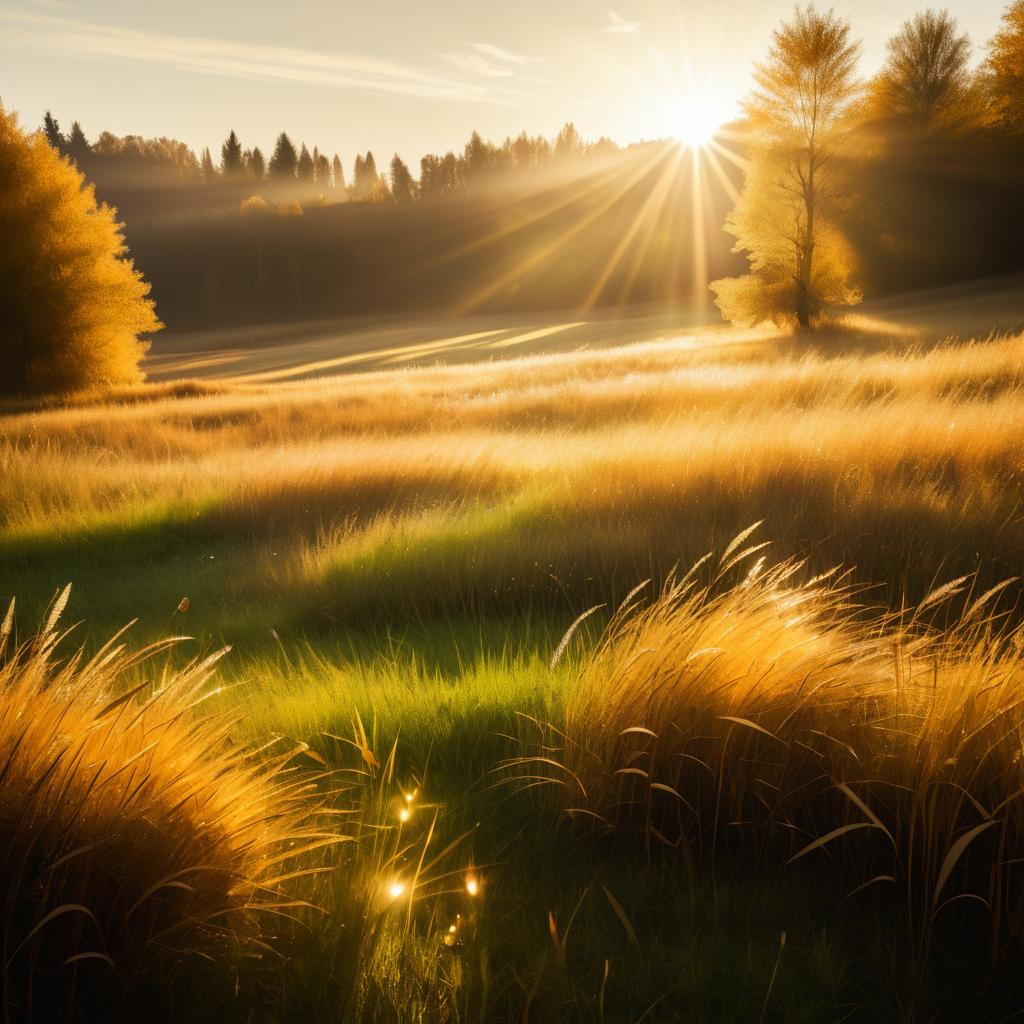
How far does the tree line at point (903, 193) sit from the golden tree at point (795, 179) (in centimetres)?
6

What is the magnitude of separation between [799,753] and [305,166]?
170 m

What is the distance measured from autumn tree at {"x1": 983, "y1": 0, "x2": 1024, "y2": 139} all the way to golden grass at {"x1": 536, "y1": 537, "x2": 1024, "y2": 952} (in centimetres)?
3639

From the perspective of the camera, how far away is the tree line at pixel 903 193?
25.1 metres

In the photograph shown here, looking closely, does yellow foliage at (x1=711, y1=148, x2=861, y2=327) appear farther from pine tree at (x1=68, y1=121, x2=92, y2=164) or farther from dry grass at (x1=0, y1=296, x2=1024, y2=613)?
pine tree at (x1=68, y1=121, x2=92, y2=164)

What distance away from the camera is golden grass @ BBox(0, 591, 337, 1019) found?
1.29 meters

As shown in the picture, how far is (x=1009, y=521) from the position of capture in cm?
384

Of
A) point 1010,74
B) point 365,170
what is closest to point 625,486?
point 1010,74

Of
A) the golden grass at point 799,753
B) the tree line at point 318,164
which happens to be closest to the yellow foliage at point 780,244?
the golden grass at point 799,753

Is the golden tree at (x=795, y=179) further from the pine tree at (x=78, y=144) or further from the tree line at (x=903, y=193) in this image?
the pine tree at (x=78, y=144)

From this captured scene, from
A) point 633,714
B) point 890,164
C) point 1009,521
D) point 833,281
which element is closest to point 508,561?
point 633,714

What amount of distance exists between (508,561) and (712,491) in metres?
1.55

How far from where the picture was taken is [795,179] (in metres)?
24.3

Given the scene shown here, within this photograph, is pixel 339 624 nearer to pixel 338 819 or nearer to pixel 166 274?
pixel 338 819

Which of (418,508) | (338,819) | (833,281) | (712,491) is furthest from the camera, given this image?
(833,281)
